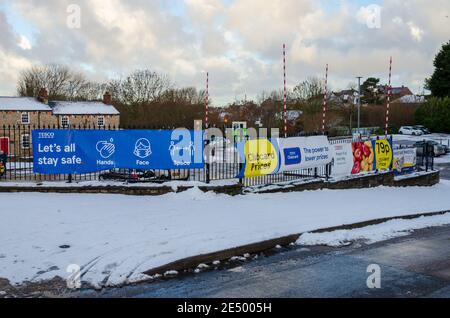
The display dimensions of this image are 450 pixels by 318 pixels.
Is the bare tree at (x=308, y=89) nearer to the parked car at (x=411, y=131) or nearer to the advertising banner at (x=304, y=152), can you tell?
the parked car at (x=411, y=131)

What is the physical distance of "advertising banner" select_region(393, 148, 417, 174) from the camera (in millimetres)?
19267

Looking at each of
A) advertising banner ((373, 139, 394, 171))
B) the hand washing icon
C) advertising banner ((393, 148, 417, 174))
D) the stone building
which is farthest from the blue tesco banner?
the stone building


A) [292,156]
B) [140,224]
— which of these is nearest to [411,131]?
[292,156]

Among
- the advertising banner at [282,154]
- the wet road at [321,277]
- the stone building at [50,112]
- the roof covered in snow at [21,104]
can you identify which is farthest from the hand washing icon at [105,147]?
the roof covered in snow at [21,104]

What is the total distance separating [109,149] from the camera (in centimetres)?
1269

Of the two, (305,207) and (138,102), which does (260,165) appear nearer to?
(305,207)

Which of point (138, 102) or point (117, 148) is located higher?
point (138, 102)

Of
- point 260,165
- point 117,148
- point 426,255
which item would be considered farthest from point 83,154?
point 426,255

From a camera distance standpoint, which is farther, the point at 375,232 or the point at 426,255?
the point at 375,232

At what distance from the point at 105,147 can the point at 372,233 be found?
23.8 ft

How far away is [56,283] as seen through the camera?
6.28 metres

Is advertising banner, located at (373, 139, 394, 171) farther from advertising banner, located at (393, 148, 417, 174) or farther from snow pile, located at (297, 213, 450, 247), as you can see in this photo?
snow pile, located at (297, 213, 450, 247)

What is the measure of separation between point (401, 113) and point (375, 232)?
64497 mm
